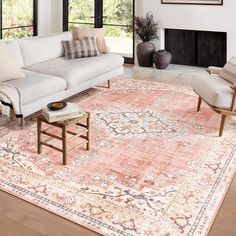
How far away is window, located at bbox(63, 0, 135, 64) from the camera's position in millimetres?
7059

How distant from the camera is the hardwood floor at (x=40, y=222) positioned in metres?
2.37

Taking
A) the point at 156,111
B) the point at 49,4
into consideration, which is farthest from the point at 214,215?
the point at 49,4

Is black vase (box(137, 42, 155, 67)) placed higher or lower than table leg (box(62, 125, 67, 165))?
higher

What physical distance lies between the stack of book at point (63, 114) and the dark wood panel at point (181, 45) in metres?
3.96

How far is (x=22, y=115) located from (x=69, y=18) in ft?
14.5

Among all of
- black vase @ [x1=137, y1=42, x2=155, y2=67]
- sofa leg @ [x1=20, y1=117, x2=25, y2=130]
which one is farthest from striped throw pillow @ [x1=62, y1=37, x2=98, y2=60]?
sofa leg @ [x1=20, y1=117, x2=25, y2=130]

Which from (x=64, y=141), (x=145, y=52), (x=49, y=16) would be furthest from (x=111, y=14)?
(x=64, y=141)

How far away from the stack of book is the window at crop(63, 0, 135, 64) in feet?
13.6

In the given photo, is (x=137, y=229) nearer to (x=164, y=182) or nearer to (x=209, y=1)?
(x=164, y=182)

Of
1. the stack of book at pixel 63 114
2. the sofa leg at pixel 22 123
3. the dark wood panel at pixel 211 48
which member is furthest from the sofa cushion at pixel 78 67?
the dark wood panel at pixel 211 48

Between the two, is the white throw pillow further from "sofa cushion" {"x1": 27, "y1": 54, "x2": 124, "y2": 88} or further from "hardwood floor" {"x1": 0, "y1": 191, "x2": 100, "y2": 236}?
"hardwood floor" {"x1": 0, "y1": 191, "x2": 100, "y2": 236}

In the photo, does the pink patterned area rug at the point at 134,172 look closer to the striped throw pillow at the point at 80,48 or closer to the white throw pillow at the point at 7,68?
the white throw pillow at the point at 7,68

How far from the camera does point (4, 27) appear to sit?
22.9ft

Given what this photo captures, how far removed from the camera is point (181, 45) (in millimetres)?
6766
